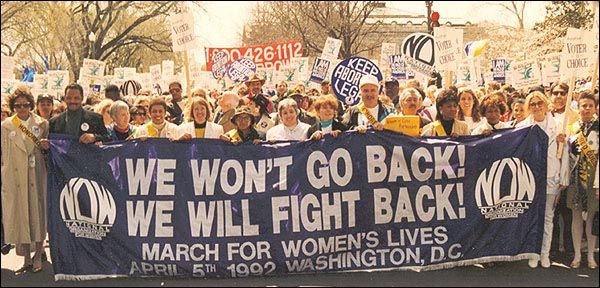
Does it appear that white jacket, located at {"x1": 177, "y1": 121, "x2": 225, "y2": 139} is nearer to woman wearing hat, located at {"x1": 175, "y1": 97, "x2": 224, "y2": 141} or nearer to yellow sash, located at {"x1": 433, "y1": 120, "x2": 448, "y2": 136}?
woman wearing hat, located at {"x1": 175, "y1": 97, "x2": 224, "y2": 141}

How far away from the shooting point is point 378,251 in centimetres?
617

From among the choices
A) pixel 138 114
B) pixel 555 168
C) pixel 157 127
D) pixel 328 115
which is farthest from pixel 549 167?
pixel 138 114

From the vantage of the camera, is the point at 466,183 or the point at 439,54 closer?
the point at 466,183

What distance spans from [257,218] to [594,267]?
296 centimetres

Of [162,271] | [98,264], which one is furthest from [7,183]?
[162,271]

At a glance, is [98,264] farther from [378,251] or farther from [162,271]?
[378,251]

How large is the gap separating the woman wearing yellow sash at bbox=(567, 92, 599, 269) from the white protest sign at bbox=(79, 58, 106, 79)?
37.9ft

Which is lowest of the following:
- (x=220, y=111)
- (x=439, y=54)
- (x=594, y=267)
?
(x=594, y=267)

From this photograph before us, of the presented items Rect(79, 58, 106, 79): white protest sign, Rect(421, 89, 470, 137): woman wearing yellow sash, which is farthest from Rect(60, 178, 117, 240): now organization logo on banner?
Rect(79, 58, 106, 79): white protest sign

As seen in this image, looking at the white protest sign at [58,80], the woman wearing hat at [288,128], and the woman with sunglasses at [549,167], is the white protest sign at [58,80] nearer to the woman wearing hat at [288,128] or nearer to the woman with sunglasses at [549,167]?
the woman wearing hat at [288,128]

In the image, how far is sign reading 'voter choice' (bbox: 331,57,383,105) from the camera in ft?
29.4

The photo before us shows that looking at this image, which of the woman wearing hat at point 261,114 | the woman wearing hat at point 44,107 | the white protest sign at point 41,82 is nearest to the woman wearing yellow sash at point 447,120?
the woman wearing hat at point 261,114

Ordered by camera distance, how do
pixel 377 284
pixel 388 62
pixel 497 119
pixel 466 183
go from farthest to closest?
→ pixel 388 62 → pixel 497 119 → pixel 466 183 → pixel 377 284

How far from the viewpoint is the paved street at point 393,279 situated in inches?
231
